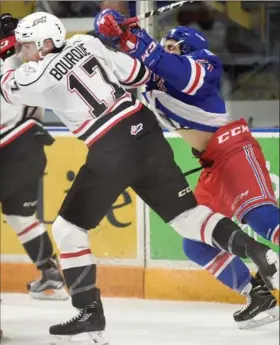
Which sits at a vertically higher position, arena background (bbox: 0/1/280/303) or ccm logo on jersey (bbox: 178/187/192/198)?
ccm logo on jersey (bbox: 178/187/192/198)

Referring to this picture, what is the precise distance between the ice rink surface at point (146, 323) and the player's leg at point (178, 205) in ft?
1.58

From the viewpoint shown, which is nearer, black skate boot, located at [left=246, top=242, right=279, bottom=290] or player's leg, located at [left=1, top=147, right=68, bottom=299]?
black skate boot, located at [left=246, top=242, right=279, bottom=290]

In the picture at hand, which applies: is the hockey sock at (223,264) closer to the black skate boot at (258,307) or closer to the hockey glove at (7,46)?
the black skate boot at (258,307)

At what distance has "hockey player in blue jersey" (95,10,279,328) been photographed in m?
3.96

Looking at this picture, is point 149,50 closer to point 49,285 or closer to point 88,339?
point 88,339

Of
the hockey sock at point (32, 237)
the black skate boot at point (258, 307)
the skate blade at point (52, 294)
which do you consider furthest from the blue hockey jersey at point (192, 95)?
the skate blade at point (52, 294)

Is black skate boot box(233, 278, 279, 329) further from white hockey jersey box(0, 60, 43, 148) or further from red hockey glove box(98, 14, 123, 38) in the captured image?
white hockey jersey box(0, 60, 43, 148)

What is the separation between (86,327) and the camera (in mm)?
3965

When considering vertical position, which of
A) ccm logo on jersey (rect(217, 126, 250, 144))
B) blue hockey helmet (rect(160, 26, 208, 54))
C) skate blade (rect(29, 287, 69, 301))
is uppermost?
blue hockey helmet (rect(160, 26, 208, 54))

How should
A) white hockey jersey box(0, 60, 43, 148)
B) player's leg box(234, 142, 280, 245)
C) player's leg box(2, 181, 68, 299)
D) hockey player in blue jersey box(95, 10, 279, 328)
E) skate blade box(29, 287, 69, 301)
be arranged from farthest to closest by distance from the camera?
skate blade box(29, 287, 69, 301)
player's leg box(2, 181, 68, 299)
white hockey jersey box(0, 60, 43, 148)
player's leg box(234, 142, 280, 245)
hockey player in blue jersey box(95, 10, 279, 328)

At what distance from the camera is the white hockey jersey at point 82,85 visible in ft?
12.8

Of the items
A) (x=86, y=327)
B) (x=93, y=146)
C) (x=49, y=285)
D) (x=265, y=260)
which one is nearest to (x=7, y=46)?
(x=93, y=146)

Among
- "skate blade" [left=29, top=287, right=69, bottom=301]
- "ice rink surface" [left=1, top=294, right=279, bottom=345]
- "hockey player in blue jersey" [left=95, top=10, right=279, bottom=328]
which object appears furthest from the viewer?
"skate blade" [left=29, top=287, right=69, bottom=301]

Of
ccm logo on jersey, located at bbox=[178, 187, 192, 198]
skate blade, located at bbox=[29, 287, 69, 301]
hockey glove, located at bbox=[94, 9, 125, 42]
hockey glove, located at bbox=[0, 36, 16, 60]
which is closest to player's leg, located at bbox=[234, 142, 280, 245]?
ccm logo on jersey, located at bbox=[178, 187, 192, 198]
